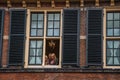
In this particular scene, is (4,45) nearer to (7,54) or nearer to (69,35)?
(7,54)

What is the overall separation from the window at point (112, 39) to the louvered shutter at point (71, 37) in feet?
3.99

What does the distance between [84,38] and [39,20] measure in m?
2.06

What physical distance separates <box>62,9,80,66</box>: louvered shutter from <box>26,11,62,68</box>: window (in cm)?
28

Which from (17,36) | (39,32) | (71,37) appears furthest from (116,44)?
(17,36)

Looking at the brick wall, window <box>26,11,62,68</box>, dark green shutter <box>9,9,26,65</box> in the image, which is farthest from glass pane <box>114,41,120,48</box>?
dark green shutter <box>9,9,26,65</box>

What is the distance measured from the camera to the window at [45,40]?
18.7 meters

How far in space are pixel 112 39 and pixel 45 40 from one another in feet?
9.07

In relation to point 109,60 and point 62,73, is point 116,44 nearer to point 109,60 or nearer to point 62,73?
point 109,60

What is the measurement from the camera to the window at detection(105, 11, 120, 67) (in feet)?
60.1

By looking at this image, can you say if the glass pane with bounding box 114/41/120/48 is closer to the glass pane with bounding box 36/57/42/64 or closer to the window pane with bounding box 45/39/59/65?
the window pane with bounding box 45/39/59/65

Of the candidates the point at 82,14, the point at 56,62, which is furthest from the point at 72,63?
the point at 82,14

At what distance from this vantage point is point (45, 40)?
18.8 meters

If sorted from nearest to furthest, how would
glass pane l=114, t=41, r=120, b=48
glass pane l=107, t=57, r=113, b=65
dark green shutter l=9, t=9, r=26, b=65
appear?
1. glass pane l=107, t=57, r=113, b=65
2. glass pane l=114, t=41, r=120, b=48
3. dark green shutter l=9, t=9, r=26, b=65

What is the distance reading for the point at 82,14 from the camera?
62.0 ft
